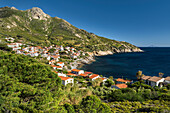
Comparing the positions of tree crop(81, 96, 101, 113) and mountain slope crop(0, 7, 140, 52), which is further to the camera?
mountain slope crop(0, 7, 140, 52)

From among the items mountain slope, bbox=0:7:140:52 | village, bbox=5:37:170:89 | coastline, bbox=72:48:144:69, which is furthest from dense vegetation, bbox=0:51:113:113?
mountain slope, bbox=0:7:140:52

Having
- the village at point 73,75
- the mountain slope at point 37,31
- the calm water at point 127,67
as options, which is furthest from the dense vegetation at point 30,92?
the mountain slope at point 37,31

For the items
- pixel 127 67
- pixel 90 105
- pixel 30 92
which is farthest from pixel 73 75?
pixel 127 67

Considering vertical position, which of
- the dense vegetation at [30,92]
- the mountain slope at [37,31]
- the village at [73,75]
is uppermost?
the mountain slope at [37,31]

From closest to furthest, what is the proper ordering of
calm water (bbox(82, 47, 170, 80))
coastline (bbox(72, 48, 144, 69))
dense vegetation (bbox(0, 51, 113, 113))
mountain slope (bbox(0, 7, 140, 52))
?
1. dense vegetation (bbox(0, 51, 113, 113))
2. calm water (bbox(82, 47, 170, 80))
3. coastline (bbox(72, 48, 144, 69))
4. mountain slope (bbox(0, 7, 140, 52))

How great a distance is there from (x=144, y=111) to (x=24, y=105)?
548 inches

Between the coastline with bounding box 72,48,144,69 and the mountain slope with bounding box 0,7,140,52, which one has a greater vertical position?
the mountain slope with bounding box 0,7,140,52

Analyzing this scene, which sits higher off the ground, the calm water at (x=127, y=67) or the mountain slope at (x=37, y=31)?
the mountain slope at (x=37, y=31)

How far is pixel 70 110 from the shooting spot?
892cm

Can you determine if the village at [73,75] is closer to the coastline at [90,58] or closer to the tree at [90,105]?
the coastline at [90,58]

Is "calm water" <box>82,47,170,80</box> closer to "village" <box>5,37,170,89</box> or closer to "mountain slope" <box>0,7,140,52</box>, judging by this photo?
"village" <box>5,37,170,89</box>

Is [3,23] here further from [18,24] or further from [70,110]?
[70,110]

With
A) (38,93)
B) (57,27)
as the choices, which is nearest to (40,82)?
(38,93)

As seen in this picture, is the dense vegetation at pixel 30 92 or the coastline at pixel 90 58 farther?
the coastline at pixel 90 58
